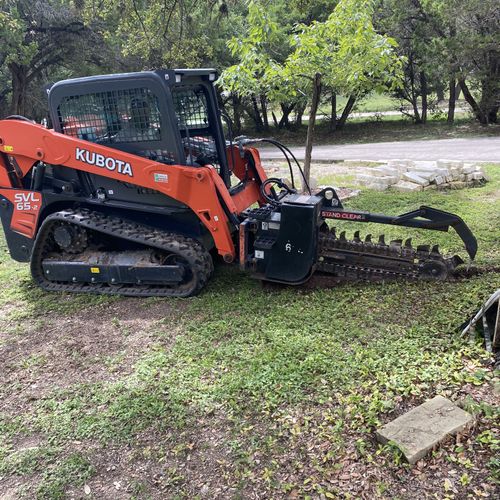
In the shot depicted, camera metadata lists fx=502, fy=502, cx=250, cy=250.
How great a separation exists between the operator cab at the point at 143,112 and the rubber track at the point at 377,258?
1487mm

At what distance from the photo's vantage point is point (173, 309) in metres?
5.08

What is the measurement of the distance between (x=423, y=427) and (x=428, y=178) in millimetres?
7217

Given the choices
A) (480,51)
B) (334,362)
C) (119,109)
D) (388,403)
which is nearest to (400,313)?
(334,362)

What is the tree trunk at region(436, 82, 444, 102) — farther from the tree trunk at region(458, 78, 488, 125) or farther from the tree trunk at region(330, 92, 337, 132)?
the tree trunk at region(330, 92, 337, 132)

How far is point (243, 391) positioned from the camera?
11.7 ft

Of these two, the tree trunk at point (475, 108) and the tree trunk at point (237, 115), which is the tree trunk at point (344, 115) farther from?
the tree trunk at point (475, 108)

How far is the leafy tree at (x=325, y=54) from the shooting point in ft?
22.9

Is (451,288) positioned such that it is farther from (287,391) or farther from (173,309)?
(173,309)

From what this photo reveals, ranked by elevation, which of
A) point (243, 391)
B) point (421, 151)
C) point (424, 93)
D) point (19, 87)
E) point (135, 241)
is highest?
point (19, 87)

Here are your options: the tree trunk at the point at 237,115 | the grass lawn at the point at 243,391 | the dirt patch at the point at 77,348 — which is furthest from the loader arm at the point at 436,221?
the tree trunk at the point at 237,115

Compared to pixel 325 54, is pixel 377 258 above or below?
below

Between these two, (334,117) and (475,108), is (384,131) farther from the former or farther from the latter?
(475,108)

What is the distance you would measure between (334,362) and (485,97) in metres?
19.9

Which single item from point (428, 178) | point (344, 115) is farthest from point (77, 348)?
point (344, 115)
